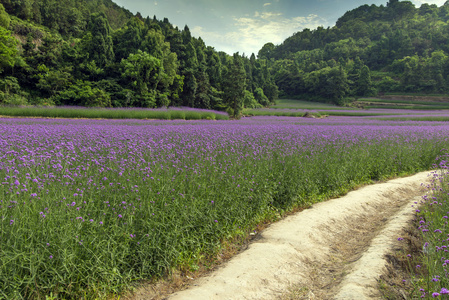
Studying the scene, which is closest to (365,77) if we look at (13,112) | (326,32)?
(13,112)

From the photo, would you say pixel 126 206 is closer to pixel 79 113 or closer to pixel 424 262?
pixel 424 262

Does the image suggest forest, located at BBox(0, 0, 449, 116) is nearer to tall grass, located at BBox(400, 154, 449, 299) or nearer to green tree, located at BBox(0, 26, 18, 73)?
green tree, located at BBox(0, 26, 18, 73)

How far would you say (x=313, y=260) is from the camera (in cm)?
358

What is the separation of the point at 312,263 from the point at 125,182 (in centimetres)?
276

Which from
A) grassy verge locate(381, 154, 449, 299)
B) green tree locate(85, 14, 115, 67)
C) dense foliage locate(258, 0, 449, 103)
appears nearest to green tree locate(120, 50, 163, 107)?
green tree locate(85, 14, 115, 67)

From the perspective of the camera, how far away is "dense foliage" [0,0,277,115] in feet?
90.4

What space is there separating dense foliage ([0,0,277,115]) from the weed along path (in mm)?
26146

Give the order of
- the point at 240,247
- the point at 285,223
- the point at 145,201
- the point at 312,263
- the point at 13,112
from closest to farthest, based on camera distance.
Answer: the point at 145,201
the point at 312,263
the point at 240,247
the point at 285,223
the point at 13,112

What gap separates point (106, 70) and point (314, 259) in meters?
34.5

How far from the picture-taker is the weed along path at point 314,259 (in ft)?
9.14

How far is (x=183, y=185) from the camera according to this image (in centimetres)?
388

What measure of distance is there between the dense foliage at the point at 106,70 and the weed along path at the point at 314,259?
1029 inches

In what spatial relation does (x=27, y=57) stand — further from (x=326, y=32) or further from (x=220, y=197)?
(x=326, y=32)

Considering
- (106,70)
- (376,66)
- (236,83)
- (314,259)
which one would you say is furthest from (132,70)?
(376,66)
